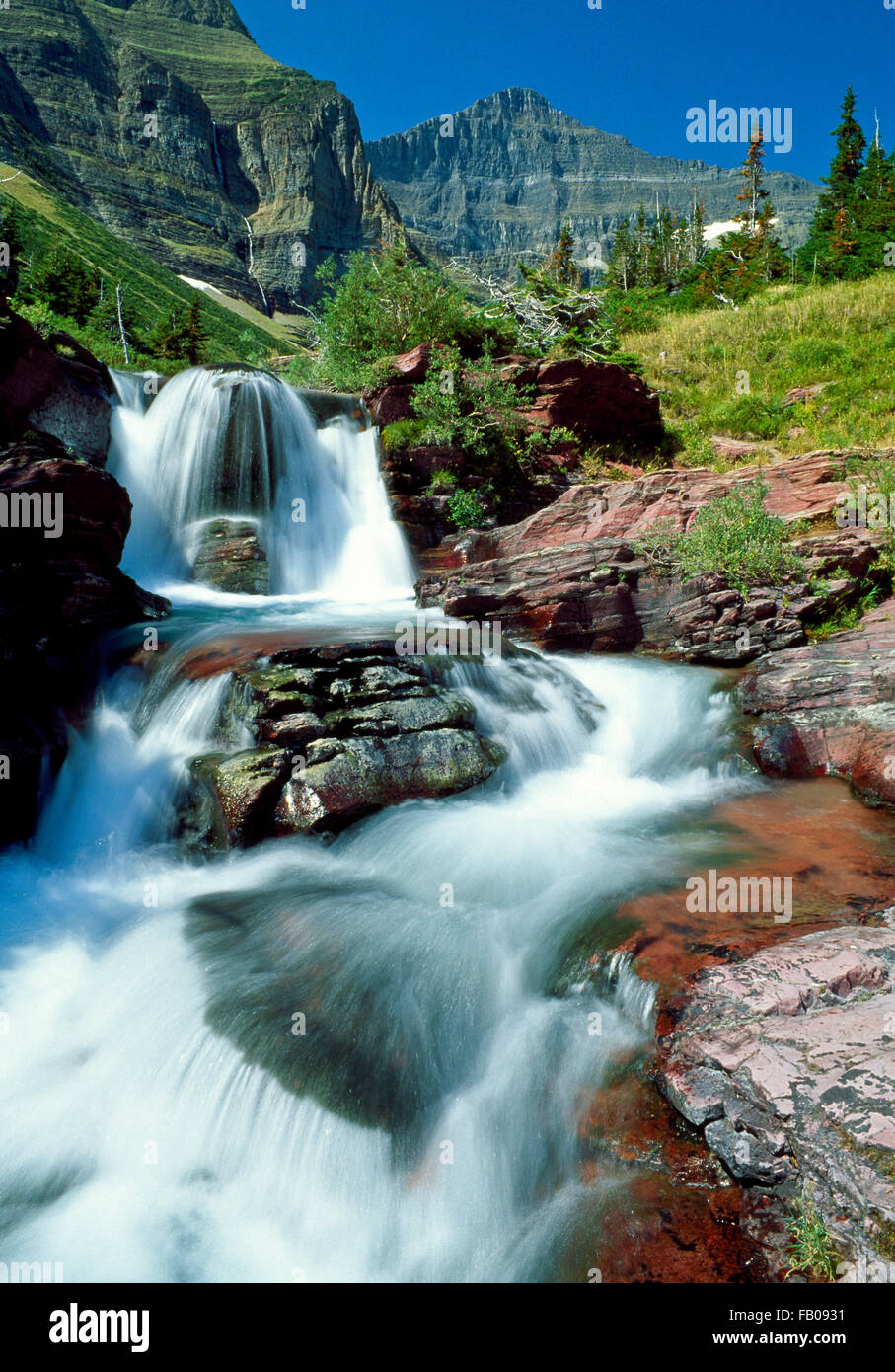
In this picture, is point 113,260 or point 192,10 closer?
point 113,260

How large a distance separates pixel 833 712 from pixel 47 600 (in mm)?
9140

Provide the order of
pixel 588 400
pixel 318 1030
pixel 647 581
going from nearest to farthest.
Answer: pixel 318 1030 < pixel 647 581 < pixel 588 400

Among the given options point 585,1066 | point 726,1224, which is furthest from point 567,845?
point 726,1224

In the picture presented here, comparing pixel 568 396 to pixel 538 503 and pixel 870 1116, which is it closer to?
pixel 538 503

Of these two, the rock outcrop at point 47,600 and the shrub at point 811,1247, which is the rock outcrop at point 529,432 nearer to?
the rock outcrop at point 47,600

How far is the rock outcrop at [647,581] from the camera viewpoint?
9297 millimetres

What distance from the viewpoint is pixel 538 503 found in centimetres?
1538

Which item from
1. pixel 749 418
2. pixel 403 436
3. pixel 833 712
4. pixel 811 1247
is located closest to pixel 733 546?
pixel 833 712

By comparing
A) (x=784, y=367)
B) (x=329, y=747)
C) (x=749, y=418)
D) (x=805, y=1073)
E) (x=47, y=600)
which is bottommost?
(x=805, y=1073)

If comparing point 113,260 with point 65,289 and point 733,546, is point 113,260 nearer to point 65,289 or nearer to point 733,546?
point 65,289

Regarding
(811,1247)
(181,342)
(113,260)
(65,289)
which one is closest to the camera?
(811,1247)

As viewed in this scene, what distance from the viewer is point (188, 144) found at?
138125 millimetres

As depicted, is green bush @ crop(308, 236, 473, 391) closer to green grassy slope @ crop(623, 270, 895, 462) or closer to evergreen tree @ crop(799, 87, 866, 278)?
green grassy slope @ crop(623, 270, 895, 462)

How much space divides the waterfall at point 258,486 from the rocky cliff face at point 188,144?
344ft
